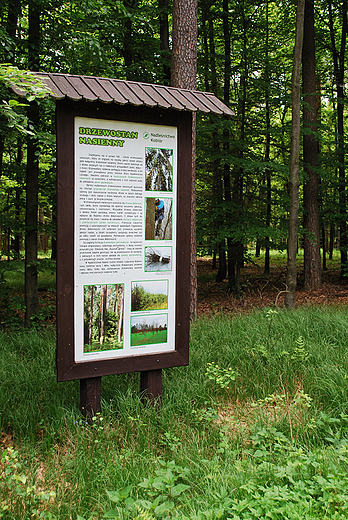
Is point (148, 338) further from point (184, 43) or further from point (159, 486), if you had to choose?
point (184, 43)

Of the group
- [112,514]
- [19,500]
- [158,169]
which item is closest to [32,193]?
[158,169]

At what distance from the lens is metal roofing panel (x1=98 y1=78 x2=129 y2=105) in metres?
3.17

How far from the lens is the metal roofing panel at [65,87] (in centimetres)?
305

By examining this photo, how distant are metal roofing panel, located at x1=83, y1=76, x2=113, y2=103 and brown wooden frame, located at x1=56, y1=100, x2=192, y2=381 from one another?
128 mm

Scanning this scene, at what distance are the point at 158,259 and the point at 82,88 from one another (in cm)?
157

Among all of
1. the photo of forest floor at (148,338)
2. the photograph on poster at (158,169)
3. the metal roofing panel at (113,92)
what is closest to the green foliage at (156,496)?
the photo of forest floor at (148,338)

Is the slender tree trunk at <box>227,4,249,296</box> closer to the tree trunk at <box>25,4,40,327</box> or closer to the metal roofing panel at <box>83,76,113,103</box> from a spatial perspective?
the tree trunk at <box>25,4,40,327</box>

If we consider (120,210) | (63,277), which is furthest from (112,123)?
(63,277)

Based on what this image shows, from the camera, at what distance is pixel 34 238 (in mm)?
7863

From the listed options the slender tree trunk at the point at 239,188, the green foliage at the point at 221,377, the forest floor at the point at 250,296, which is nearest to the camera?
the green foliage at the point at 221,377

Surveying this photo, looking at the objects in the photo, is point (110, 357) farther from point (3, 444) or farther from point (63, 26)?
point (63, 26)

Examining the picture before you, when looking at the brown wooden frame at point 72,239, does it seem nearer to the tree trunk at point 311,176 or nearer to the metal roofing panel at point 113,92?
the metal roofing panel at point 113,92

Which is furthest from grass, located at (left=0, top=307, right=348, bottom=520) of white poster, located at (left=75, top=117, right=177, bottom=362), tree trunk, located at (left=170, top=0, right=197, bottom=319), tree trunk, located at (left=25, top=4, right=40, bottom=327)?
tree trunk, located at (left=170, top=0, right=197, bottom=319)

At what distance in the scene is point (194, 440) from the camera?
3.15m
